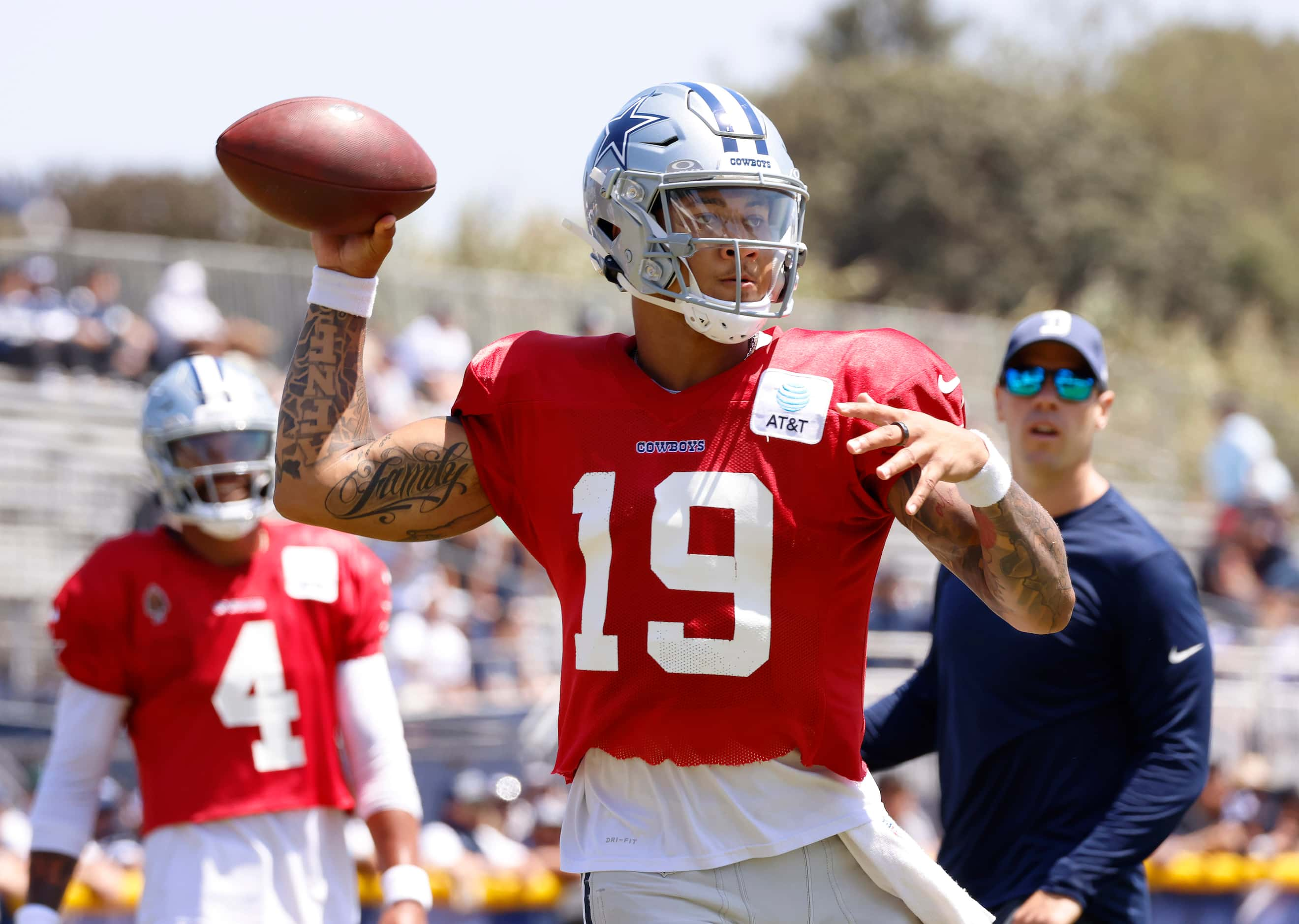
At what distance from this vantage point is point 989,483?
2.51 meters

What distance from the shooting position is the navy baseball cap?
3.97 meters

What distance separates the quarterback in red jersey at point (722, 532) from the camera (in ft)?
8.61

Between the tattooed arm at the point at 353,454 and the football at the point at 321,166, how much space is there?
0.15ft

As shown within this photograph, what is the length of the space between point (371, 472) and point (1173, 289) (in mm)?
28386

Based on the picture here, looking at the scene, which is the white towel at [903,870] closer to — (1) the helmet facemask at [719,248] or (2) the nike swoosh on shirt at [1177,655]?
(1) the helmet facemask at [719,248]

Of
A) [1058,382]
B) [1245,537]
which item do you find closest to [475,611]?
[1245,537]

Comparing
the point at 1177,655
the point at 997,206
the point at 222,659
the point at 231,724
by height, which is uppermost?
the point at 997,206

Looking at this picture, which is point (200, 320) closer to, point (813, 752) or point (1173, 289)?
point (813, 752)

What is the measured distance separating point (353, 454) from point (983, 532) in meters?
1.13

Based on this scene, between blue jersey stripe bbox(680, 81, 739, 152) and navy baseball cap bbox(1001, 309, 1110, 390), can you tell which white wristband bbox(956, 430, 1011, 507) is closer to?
blue jersey stripe bbox(680, 81, 739, 152)

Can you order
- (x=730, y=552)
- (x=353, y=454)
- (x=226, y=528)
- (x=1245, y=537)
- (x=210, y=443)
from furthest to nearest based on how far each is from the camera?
1. (x=1245, y=537)
2. (x=210, y=443)
3. (x=226, y=528)
4. (x=353, y=454)
5. (x=730, y=552)

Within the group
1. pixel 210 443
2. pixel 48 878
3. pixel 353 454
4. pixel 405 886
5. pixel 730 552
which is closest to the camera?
pixel 730 552

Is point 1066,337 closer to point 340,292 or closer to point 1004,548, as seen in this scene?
point 1004,548

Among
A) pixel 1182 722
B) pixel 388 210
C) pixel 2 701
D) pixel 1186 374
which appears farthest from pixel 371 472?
pixel 1186 374
